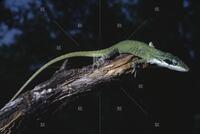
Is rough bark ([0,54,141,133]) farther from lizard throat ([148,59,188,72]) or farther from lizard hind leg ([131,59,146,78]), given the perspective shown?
lizard throat ([148,59,188,72])

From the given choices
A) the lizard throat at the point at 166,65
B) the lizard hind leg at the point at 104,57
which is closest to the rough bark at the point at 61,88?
the lizard hind leg at the point at 104,57


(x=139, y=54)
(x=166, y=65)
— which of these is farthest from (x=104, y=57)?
(x=166, y=65)

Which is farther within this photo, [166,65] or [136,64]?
[166,65]

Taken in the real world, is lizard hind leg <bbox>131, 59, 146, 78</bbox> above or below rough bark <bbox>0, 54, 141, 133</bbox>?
above

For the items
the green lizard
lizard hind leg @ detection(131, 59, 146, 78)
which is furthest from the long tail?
lizard hind leg @ detection(131, 59, 146, 78)

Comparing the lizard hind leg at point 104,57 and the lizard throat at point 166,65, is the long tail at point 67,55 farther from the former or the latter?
the lizard throat at point 166,65

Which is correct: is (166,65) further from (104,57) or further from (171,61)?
(104,57)

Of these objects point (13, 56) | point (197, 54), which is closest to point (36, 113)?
point (13, 56)
